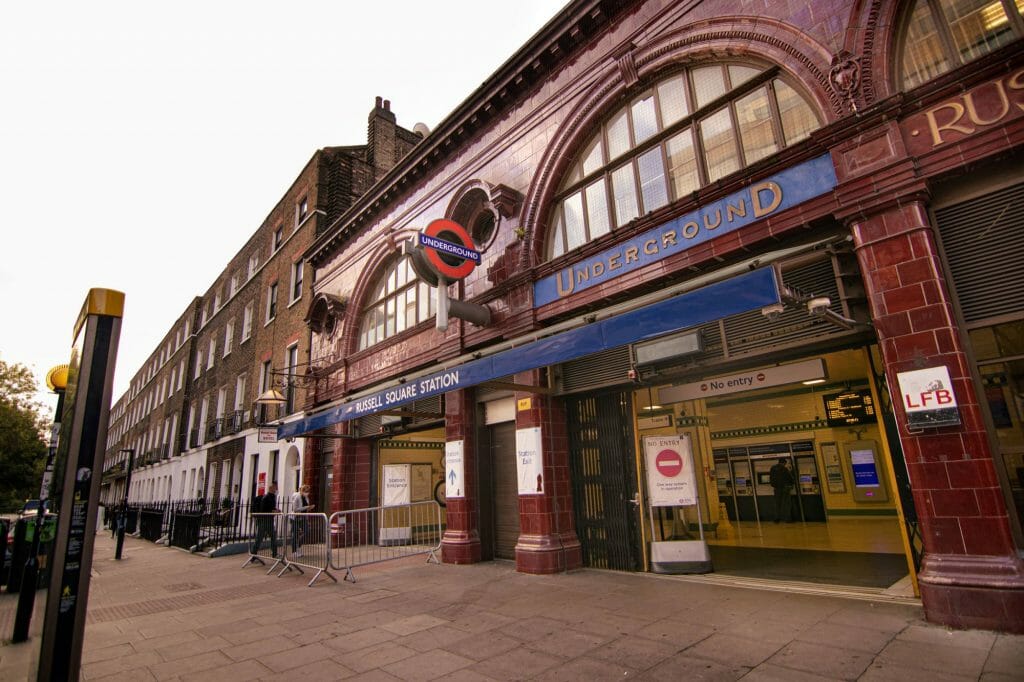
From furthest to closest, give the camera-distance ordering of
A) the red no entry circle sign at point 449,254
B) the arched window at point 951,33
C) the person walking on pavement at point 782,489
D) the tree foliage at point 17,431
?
the tree foliage at point 17,431 < the person walking on pavement at point 782,489 < the red no entry circle sign at point 449,254 < the arched window at point 951,33

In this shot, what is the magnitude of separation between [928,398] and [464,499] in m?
7.67

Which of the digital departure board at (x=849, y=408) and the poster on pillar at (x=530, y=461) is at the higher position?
the digital departure board at (x=849, y=408)

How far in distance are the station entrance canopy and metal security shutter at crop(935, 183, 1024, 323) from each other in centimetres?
193

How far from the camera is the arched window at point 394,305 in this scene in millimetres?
13125

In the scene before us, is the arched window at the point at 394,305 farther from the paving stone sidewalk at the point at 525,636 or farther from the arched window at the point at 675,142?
the paving stone sidewalk at the point at 525,636

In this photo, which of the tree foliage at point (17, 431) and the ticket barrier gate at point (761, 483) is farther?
the tree foliage at point (17, 431)

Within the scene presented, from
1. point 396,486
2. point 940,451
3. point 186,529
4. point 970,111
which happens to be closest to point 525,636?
point 940,451

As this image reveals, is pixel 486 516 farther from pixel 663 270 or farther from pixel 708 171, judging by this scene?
pixel 708 171

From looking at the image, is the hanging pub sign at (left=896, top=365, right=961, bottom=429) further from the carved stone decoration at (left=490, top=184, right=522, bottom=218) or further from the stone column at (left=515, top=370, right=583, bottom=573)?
the carved stone decoration at (left=490, top=184, right=522, bottom=218)

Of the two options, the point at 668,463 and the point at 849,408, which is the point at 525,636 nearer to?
the point at 668,463

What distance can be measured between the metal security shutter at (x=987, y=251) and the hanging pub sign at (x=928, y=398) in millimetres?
792

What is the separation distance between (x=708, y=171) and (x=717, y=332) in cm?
245

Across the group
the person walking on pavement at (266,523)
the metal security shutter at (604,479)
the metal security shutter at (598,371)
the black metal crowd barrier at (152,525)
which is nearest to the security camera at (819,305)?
the metal security shutter at (598,371)

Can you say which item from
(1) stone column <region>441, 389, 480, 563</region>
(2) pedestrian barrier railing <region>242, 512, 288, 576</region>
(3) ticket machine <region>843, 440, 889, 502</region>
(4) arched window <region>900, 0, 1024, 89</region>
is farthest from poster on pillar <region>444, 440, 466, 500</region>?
(3) ticket machine <region>843, 440, 889, 502</region>
